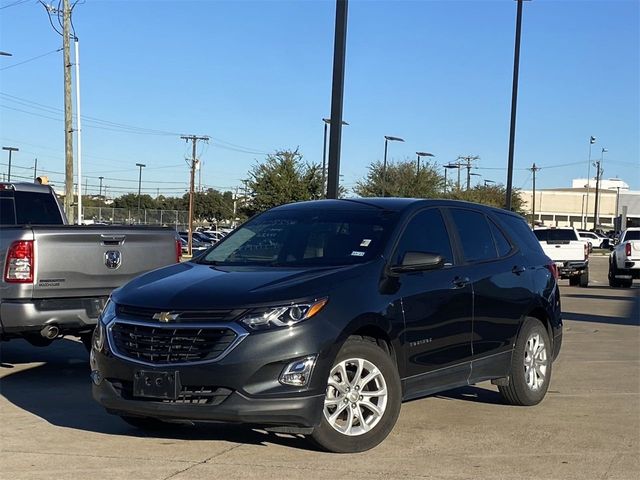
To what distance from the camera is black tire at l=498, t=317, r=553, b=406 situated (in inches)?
299

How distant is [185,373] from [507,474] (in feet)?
7.03

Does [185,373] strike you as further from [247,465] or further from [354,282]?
A: [354,282]

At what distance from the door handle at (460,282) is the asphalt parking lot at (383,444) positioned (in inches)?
44.1

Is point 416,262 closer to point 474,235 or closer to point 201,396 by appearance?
point 474,235

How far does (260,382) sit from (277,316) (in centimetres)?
43

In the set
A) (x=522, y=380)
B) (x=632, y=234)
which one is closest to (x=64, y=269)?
(x=522, y=380)

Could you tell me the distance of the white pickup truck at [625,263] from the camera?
85.3ft

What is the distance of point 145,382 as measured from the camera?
18.5ft

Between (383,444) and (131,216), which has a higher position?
(383,444)

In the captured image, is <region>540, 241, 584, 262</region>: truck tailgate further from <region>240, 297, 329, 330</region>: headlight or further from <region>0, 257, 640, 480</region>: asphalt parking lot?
<region>240, 297, 329, 330</region>: headlight

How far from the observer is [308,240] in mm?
6789

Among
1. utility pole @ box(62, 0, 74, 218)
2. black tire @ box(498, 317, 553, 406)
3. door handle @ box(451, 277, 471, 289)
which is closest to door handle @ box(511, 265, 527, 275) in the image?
black tire @ box(498, 317, 553, 406)

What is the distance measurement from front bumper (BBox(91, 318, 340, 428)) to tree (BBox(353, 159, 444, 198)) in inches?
1804

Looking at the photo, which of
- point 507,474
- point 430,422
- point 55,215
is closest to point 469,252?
point 430,422
